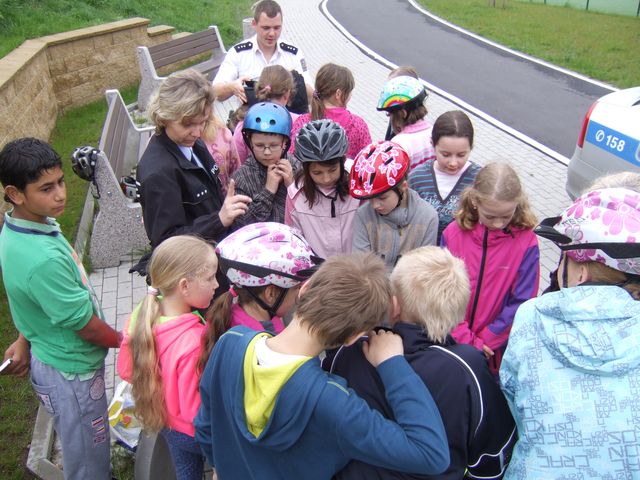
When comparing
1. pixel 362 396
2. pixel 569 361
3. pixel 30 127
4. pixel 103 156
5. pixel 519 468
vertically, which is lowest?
pixel 30 127

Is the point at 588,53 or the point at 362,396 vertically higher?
the point at 362,396

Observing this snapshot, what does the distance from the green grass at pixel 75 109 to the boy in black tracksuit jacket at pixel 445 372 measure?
227 cm

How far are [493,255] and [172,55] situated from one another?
9.00 metres

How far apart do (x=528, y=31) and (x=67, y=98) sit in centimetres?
1367

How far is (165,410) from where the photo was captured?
95.7 inches

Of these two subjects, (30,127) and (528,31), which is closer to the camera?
(30,127)

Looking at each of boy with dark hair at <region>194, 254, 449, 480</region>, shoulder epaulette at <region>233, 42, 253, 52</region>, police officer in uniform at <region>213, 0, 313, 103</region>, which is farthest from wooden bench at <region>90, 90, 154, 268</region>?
boy with dark hair at <region>194, 254, 449, 480</region>

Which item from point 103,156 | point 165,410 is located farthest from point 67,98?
point 165,410

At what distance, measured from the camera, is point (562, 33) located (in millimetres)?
16578

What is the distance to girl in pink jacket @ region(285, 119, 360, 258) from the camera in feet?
10.5

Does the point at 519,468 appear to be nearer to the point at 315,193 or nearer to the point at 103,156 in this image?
the point at 315,193

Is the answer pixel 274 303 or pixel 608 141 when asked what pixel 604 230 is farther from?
pixel 608 141

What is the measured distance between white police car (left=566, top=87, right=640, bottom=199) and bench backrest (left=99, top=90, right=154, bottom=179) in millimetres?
4746

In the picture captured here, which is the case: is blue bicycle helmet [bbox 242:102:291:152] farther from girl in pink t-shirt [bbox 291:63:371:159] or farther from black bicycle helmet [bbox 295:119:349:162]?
girl in pink t-shirt [bbox 291:63:371:159]
